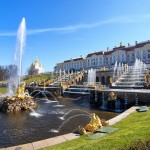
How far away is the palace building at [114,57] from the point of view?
68.2 metres

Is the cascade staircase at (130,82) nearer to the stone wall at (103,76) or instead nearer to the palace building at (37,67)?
the stone wall at (103,76)

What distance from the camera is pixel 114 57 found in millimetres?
78875

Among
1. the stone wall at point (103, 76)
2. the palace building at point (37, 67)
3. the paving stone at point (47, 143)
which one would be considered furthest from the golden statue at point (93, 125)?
the palace building at point (37, 67)

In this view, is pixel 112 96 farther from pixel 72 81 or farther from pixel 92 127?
pixel 72 81

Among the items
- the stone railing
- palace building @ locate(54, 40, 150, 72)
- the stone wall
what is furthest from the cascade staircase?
palace building @ locate(54, 40, 150, 72)

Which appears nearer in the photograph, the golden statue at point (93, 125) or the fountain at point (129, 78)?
the golden statue at point (93, 125)

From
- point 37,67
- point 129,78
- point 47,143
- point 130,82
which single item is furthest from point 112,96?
point 37,67

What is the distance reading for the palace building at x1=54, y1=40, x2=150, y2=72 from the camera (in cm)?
6819

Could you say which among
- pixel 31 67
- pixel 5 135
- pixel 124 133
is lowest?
pixel 5 135

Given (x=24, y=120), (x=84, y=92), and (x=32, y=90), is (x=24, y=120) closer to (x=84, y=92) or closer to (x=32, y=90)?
(x=84, y=92)

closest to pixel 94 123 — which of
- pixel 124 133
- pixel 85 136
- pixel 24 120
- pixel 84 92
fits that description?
pixel 85 136

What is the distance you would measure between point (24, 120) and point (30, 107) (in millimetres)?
6492

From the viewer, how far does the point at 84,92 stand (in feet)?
122

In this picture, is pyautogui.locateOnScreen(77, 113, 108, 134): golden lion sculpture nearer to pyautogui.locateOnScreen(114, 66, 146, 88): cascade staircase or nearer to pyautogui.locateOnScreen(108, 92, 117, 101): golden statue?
pyautogui.locateOnScreen(108, 92, 117, 101): golden statue
